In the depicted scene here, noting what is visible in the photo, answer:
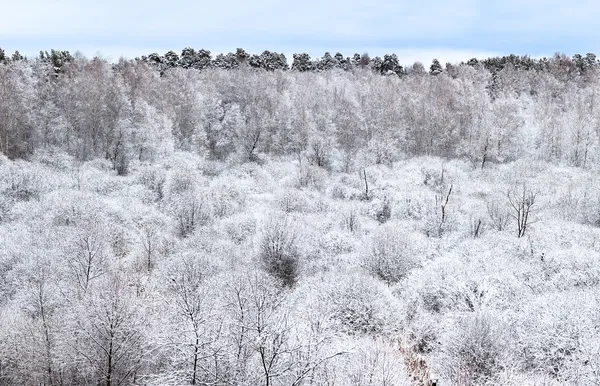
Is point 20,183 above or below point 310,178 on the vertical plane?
above

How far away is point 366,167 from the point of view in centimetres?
6875

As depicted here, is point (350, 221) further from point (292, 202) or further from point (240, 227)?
point (240, 227)

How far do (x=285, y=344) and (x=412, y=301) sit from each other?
12805 mm

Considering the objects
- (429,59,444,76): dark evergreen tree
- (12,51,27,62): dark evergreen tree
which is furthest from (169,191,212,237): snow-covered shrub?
(429,59,444,76): dark evergreen tree

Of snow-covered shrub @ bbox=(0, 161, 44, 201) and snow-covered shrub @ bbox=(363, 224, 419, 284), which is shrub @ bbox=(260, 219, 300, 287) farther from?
snow-covered shrub @ bbox=(0, 161, 44, 201)

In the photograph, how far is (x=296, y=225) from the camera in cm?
4362

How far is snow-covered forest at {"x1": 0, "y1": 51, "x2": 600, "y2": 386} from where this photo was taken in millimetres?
24406

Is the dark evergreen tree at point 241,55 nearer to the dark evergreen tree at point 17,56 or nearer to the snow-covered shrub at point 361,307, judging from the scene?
the dark evergreen tree at point 17,56

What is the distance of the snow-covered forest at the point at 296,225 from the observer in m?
24.4

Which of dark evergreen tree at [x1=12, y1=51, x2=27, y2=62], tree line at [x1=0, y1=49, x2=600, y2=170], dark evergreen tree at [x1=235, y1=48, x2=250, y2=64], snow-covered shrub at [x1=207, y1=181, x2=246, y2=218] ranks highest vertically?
dark evergreen tree at [x1=235, y1=48, x2=250, y2=64]

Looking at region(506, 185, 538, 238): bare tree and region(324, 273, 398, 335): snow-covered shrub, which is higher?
region(506, 185, 538, 238): bare tree

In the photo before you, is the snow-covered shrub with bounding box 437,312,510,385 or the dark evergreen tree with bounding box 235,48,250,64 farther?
the dark evergreen tree with bounding box 235,48,250,64

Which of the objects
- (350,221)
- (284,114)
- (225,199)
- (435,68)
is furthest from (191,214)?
(435,68)

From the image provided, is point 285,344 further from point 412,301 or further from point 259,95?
point 259,95
